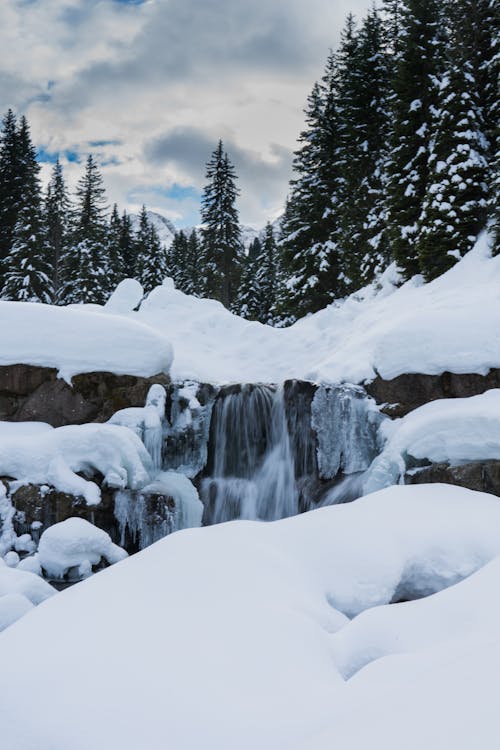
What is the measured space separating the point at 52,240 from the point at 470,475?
33800 mm

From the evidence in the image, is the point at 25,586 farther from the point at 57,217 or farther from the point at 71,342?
the point at 57,217

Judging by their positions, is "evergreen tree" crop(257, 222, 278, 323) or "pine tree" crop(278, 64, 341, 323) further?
"evergreen tree" crop(257, 222, 278, 323)

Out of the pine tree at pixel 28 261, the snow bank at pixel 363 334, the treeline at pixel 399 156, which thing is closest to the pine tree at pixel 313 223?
the treeline at pixel 399 156

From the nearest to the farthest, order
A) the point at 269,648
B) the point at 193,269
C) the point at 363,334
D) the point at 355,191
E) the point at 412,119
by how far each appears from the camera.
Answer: the point at 269,648
the point at 363,334
the point at 412,119
the point at 355,191
the point at 193,269

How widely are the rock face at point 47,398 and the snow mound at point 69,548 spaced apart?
307cm

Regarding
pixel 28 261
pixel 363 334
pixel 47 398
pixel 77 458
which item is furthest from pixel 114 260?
pixel 77 458

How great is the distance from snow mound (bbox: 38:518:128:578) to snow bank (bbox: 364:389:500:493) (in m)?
3.88

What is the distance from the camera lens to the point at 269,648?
2.92m

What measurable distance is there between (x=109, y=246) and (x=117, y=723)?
3878 cm

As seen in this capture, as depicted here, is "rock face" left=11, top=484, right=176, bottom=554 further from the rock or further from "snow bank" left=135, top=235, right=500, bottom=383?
the rock

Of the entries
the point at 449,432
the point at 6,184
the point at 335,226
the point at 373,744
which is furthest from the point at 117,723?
the point at 6,184

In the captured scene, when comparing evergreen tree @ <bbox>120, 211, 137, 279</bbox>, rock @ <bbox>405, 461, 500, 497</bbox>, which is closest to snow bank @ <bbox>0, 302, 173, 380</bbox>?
rock @ <bbox>405, 461, 500, 497</bbox>

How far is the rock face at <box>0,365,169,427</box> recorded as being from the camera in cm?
958

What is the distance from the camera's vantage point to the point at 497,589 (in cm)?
331
